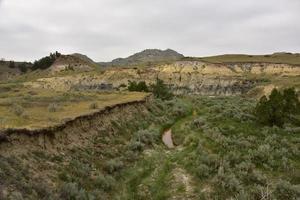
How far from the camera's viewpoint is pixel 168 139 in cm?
3052

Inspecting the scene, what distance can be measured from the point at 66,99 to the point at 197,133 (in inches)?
436

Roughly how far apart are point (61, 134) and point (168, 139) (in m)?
10.8

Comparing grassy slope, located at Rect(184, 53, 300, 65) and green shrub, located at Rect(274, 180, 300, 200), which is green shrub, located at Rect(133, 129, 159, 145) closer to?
green shrub, located at Rect(274, 180, 300, 200)

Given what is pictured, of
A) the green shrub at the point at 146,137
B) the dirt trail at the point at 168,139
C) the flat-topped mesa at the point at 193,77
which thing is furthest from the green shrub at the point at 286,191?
the flat-topped mesa at the point at 193,77

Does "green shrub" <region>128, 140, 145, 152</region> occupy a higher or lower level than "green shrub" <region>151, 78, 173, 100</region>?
lower

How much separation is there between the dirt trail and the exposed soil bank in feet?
11.6

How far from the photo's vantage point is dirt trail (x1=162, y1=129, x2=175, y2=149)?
28.2 metres

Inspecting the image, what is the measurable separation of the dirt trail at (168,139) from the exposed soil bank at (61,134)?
11.6 ft

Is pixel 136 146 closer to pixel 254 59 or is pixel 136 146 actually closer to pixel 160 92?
pixel 160 92

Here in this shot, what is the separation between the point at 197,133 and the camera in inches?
1194

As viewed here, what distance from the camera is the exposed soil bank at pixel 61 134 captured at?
17812 millimetres

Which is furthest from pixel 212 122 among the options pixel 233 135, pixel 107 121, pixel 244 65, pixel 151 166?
pixel 244 65

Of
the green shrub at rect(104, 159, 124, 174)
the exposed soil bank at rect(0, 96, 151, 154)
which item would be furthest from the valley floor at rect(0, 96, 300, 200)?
the exposed soil bank at rect(0, 96, 151, 154)

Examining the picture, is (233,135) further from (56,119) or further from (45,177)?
(45,177)
